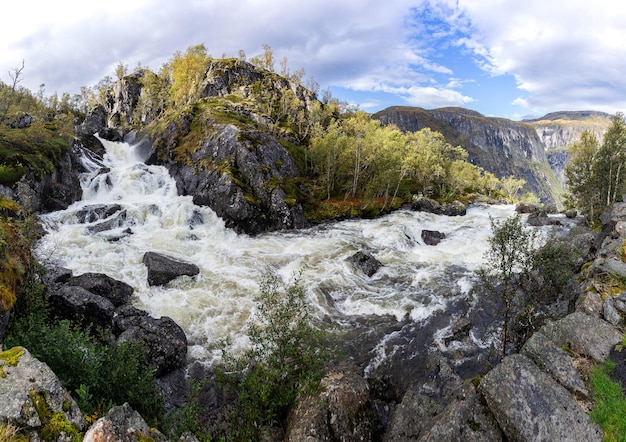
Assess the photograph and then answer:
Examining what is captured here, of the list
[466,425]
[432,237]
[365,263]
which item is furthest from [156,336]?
[432,237]

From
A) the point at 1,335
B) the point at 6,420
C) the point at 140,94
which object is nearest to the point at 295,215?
the point at 1,335

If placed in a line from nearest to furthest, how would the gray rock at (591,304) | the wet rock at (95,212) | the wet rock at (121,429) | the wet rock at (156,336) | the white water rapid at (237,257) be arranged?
1. the wet rock at (121,429)
2. the gray rock at (591,304)
3. the wet rock at (156,336)
4. the white water rapid at (237,257)
5. the wet rock at (95,212)

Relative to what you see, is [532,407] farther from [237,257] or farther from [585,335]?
[237,257]

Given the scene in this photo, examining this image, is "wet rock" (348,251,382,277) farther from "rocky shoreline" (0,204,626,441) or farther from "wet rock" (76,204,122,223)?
"wet rock" (76,204,122,223)

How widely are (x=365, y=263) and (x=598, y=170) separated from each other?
53.8 m

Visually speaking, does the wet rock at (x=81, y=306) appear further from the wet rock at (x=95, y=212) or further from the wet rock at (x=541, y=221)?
the wet rock at (x=541, y=221)

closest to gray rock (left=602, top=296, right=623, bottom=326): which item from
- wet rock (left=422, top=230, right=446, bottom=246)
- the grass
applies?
the grass

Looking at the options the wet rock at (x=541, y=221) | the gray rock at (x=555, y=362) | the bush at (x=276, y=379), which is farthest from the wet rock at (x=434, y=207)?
the bush at (x=276, y=379)

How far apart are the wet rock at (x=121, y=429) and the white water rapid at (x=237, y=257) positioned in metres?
12.6

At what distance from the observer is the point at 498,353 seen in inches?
813

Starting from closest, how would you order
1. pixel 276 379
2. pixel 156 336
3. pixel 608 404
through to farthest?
pixel 608 404
pixel 276 379
pixel 156 336

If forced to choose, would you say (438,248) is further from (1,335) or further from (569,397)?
(1,335)

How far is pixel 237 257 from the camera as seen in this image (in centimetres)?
3675

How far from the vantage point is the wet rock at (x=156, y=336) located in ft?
60.1
